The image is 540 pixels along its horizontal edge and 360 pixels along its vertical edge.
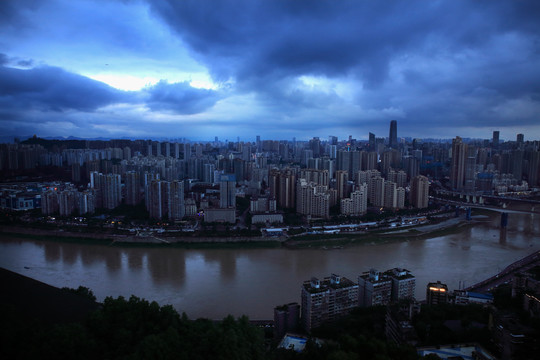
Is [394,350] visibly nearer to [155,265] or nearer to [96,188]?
[155,265]

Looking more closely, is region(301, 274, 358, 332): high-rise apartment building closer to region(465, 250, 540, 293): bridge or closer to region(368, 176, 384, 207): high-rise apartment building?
region(465, 250, 540, 293): bridge

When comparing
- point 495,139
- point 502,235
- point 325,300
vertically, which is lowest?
point 502,235

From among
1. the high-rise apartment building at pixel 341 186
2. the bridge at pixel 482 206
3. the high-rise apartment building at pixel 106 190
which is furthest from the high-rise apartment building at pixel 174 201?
the bridge at pixel 482 206

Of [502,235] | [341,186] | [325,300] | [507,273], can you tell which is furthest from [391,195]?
[325,300]

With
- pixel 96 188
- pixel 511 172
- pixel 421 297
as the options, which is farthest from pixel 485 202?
pixel 96 188

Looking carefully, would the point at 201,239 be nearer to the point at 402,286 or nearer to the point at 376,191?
the point at 402,286

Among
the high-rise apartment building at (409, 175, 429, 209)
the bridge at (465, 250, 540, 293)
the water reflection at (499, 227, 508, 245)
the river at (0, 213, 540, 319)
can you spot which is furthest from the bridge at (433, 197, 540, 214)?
the bridge at (465, 250, 540, 293)
